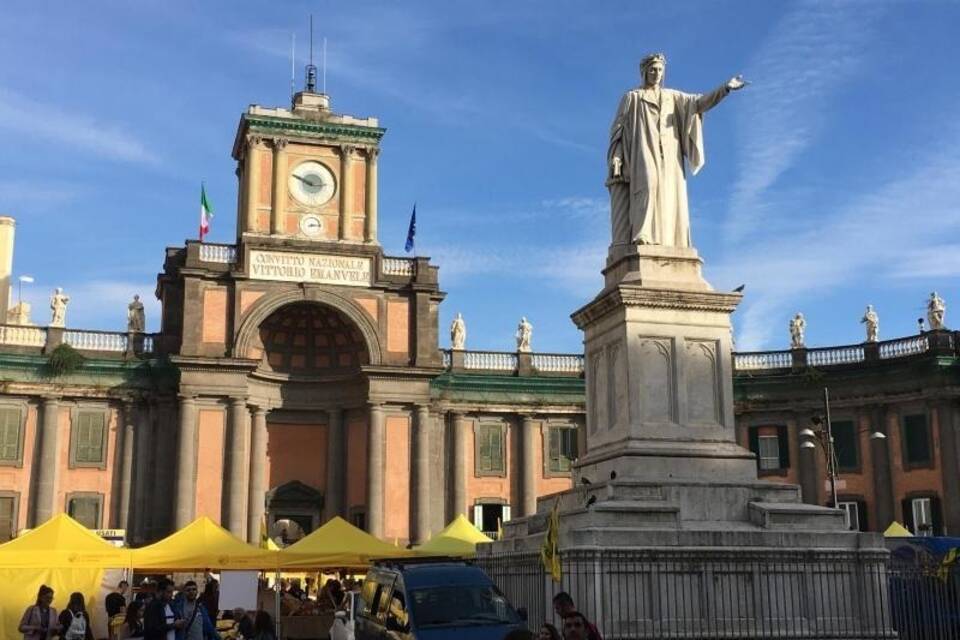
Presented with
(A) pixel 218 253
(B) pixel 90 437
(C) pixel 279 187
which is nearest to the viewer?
(B) pixel 90 437

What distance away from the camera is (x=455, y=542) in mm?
27719

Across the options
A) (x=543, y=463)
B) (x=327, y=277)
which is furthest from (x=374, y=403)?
(x=543, y=463)

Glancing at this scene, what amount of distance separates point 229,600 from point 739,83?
48.6 ft

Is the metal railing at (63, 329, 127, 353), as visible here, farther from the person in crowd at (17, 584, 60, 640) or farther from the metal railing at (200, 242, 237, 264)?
the person in crowd at (17, 584, 60, 640)

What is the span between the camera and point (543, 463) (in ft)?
149

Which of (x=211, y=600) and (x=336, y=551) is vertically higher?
(x=336, y=551)

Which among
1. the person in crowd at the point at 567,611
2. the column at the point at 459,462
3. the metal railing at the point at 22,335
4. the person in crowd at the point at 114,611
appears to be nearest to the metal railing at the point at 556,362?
the column at the point at 459,462

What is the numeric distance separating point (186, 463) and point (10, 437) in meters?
6.56

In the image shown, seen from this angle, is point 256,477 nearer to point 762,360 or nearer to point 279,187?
point 279,187

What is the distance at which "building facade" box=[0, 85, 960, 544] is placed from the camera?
40.3 meters

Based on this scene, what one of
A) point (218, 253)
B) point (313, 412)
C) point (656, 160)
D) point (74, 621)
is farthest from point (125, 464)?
point (656, 160)

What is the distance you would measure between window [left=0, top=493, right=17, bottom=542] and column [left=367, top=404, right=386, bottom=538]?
1249 centimetres

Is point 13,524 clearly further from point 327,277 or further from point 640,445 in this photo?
point 640,445

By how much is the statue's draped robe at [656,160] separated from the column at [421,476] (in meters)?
26.7
